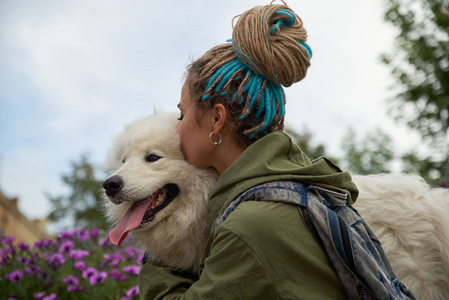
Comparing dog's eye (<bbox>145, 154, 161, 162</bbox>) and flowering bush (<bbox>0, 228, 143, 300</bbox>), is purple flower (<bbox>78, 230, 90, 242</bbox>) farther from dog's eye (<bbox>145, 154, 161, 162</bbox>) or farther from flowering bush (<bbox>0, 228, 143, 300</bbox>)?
dog's eye (<bbox>145, 154, 161, 162</bbox>)

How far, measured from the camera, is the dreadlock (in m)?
2.13

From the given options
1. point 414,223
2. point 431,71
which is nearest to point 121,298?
point 414,223

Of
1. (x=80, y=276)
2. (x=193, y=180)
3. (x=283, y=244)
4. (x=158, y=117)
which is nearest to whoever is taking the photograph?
(x=283, y=244)

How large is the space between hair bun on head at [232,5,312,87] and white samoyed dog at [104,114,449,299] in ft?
2.22

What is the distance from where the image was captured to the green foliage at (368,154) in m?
20.2

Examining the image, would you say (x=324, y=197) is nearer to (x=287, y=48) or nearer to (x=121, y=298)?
(x=287, y=48)

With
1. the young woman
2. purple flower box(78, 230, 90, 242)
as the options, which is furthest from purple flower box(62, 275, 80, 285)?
the young woman

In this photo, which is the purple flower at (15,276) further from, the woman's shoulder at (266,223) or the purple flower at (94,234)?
the woman's shoulder at (266,223)

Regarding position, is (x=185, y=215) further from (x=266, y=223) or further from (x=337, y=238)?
(x=337, y=238)

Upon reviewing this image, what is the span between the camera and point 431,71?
720 inches

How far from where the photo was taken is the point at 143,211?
2494 millimetres

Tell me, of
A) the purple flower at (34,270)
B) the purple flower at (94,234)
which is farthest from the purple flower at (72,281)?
the purple flower at (94,234)

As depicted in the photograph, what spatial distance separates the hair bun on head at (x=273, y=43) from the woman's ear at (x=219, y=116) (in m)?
0.23

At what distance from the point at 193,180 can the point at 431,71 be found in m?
18.1
